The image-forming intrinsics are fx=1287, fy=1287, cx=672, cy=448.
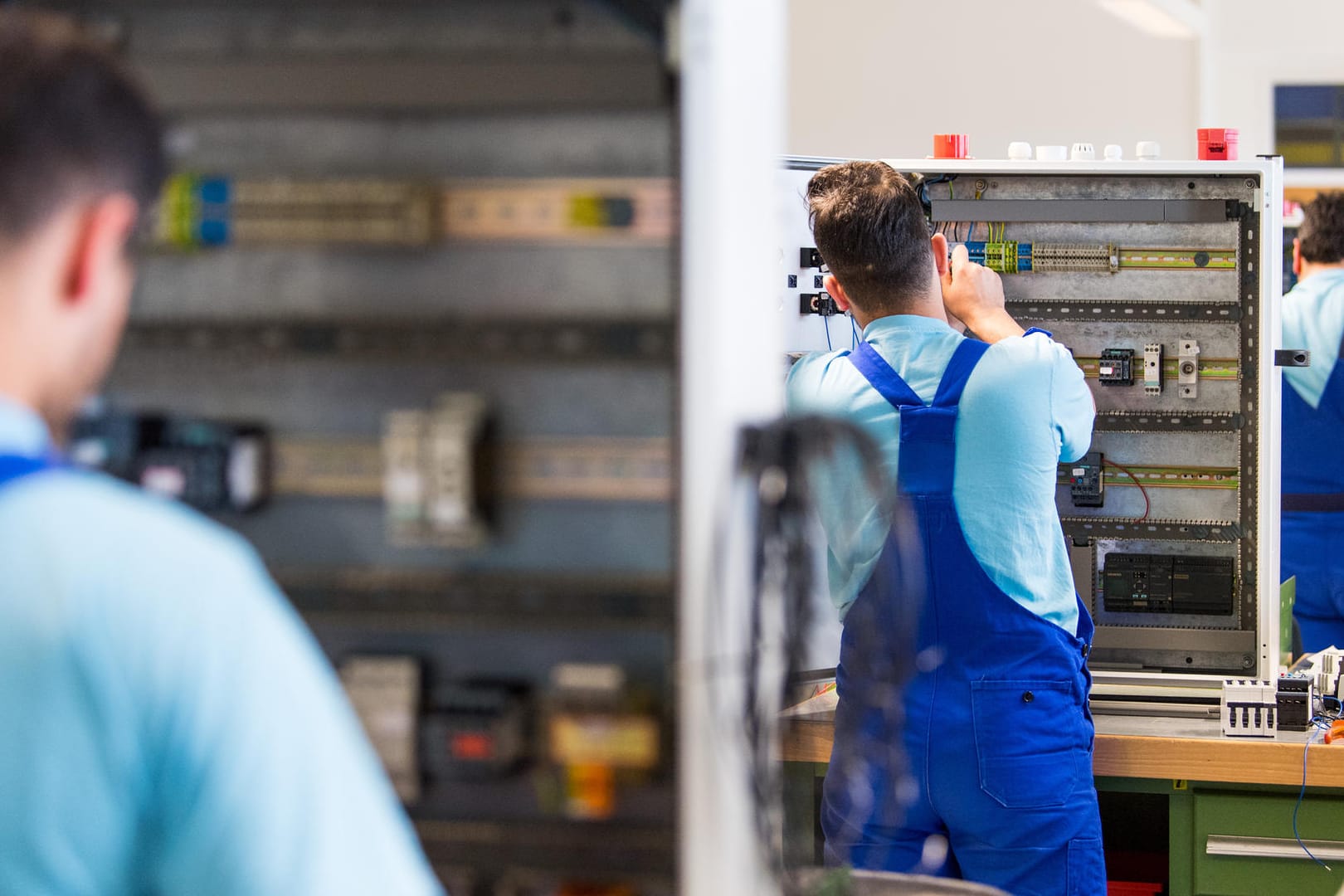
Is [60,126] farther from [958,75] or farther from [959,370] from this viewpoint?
[958,75]

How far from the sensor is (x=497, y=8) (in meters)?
1.18

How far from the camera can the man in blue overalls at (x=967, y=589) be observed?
2.30 metres

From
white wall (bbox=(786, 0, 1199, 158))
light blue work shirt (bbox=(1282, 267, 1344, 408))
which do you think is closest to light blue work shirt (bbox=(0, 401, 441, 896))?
light blue work shirt (bbox=(1282, 267, 1344, 408))

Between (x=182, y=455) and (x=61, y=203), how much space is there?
398 mm

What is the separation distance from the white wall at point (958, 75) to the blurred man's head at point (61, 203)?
472cm

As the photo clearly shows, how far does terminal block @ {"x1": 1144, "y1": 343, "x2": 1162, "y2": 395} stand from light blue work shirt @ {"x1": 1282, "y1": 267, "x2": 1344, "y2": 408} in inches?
71.1

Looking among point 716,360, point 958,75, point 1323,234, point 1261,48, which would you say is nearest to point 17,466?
point 716,360

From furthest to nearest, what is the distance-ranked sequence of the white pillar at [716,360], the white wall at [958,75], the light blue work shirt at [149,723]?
1. the white wall at [958,75]
2. the white pillar at [716,360]
3. the light blue work shirt at [149,723]

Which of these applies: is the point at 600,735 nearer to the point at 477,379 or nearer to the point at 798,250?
the point at 477,379

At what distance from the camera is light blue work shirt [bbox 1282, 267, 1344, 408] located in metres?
4.32

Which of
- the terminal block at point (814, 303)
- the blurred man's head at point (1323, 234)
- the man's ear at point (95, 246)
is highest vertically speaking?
the blurred man's head at point (1323, 234)

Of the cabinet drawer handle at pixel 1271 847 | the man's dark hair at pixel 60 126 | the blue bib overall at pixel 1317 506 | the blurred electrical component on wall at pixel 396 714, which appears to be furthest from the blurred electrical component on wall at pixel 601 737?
the blue bib overall at pixel 1317 506

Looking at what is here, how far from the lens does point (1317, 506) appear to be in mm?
4473

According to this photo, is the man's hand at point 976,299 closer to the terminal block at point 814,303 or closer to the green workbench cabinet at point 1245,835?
the terminal block at point 814,303
